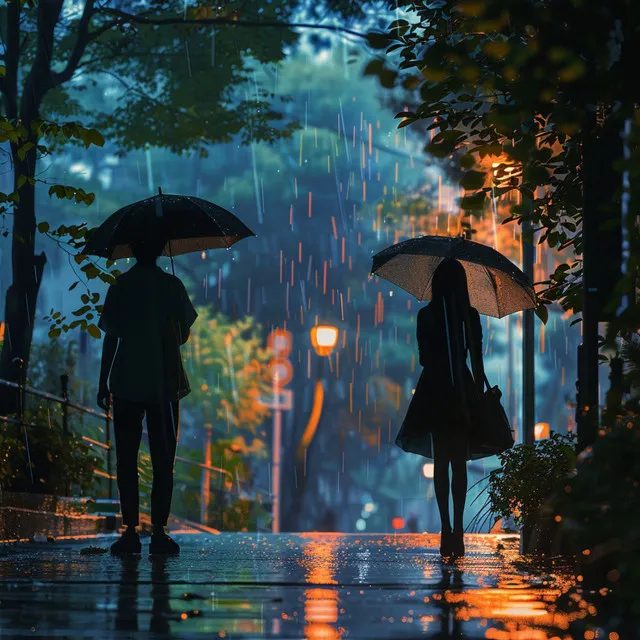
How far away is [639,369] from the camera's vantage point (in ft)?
16.4

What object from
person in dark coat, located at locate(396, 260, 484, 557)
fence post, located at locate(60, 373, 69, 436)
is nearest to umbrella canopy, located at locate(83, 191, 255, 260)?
person in dark coat, located at locate(396, 260, 484, 557)

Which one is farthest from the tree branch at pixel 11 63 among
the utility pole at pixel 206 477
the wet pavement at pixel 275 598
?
the utility pole at pixel 206 477

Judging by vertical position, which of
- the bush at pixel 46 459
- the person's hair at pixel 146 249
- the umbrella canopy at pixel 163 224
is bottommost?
the bush at pixel 46 459

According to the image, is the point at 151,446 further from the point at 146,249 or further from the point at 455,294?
the point at 455,294

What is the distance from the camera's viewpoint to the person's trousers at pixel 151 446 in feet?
30.1

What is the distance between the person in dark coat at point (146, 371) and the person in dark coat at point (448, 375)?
66.3 inches

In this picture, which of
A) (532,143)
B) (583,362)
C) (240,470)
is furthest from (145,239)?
(240,470)

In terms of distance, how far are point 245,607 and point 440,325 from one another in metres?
4.45

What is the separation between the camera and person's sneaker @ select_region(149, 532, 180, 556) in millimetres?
9227

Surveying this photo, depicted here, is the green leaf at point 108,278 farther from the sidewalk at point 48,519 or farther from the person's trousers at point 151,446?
the sidewalk at point 48,519

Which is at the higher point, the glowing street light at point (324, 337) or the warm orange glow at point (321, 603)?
the glowing street light at point (324, 337)

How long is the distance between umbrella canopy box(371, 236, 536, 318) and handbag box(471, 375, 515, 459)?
1.12 metres

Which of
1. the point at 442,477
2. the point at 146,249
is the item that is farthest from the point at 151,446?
the point at 442,477

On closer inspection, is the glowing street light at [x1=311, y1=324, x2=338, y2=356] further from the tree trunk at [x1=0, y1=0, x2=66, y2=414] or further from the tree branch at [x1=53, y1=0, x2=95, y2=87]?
the tree trunk at [x1=0, y1=0, x2=66, y2=414]
